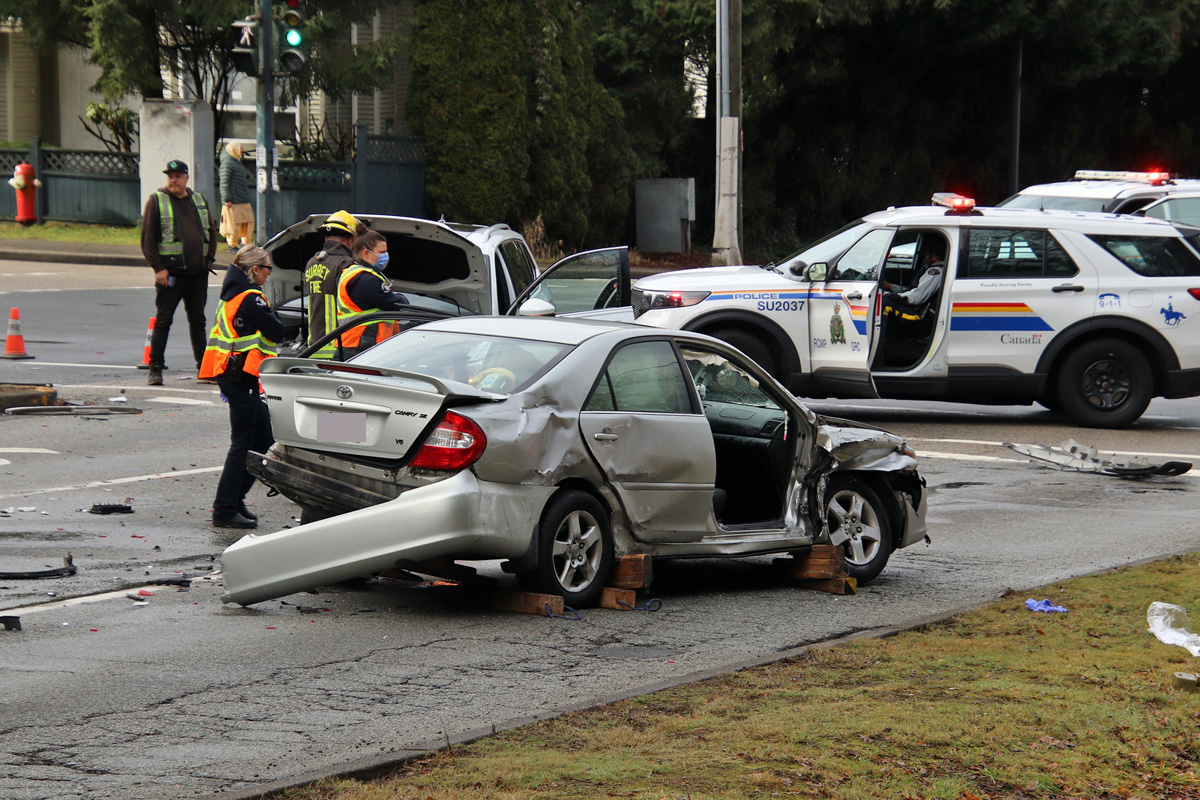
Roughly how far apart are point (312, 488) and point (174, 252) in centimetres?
808

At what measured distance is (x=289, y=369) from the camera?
306 inches

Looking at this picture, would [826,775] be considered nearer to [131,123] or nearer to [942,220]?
[942,220]

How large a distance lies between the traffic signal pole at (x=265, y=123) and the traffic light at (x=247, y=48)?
69 mm

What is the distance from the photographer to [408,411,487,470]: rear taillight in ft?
23.3

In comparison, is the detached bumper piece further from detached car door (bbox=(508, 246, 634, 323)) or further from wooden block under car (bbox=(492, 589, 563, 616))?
detached car door (bbox=(508, 246, 634, 323))

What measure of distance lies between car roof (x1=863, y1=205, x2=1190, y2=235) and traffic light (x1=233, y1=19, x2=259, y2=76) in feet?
26.4

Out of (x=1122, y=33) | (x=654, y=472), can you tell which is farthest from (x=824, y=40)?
(x=654, y=472)

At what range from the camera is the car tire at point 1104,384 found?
14711 mm

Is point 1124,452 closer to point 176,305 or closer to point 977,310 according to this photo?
point 977,310

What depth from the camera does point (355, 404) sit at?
7320mm

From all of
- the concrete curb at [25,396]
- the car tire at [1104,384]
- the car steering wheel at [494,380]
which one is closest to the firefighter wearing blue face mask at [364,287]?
the car steering wheel at [494,380]

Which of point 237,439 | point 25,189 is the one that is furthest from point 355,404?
point 25,189

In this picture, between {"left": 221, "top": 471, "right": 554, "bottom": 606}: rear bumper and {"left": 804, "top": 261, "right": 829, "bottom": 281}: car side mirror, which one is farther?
{"left": 804, "top": 261, "right": 829, "bottom": 281}: car side mirror

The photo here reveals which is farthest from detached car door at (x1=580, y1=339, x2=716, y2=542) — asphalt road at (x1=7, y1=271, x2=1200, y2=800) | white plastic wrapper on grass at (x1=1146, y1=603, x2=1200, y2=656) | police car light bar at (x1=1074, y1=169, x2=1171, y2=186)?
police car light bar at (x1=1074, y1=169, x2=1171, y2=186)
